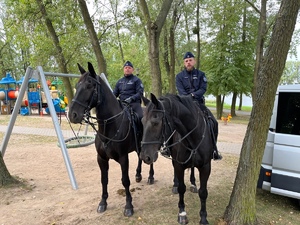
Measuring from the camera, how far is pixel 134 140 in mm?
4555

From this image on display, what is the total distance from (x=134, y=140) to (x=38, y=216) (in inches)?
80.8

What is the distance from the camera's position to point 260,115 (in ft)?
11.3

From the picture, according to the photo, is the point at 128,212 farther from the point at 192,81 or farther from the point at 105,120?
the point at 192,81

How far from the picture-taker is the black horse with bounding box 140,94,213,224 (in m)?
2.97

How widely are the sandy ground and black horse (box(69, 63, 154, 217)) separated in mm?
383

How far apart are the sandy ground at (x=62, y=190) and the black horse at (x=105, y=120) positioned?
0.38 metres

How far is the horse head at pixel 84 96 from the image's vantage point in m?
3.65

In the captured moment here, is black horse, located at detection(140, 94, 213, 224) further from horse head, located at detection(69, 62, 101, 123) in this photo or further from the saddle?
horse head, located at detection(69, 62, 101, 123)

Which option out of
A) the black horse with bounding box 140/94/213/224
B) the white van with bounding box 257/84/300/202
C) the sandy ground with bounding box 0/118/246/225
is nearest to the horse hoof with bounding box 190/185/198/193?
the sandy ground with bounding box 0/118/246/225

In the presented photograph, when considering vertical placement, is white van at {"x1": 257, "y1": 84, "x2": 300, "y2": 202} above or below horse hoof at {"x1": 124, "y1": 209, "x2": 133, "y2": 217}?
above

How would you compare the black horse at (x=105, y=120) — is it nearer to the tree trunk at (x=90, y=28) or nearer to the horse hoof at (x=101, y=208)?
the horse hoof at (x=101, y=208)

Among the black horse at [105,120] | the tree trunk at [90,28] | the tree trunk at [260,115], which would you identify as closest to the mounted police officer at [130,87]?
the black horse at [105,120]

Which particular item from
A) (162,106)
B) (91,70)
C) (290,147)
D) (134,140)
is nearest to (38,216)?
(134,140)

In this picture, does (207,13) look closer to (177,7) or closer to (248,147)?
(177,7)
